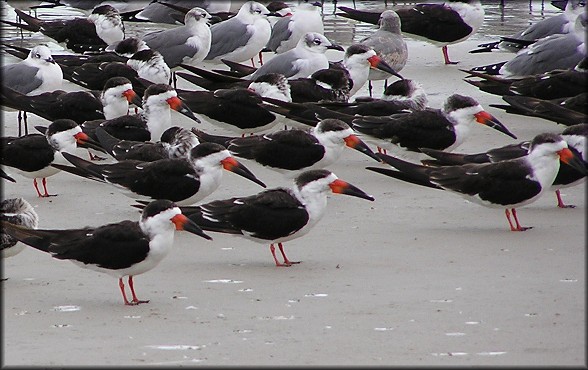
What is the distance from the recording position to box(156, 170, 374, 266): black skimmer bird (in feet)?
23.5

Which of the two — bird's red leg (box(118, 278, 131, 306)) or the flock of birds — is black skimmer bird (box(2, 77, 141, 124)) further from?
bird's red leg (box(118, 278, 131, 306))

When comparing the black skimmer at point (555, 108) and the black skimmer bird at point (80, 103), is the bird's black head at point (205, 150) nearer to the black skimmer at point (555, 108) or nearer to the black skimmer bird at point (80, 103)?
the black skimmer bird at point (80, 103)

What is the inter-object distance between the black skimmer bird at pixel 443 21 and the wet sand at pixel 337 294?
194 inches

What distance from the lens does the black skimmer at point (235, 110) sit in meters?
10.1

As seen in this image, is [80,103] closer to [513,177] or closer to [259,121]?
[259,121]

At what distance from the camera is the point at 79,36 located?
45.0 ft

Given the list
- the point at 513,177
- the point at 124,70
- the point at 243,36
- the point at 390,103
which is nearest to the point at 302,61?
the point at 124,70

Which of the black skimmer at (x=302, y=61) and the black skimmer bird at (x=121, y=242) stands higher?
the black skimmer bird at (x=121, y=242)

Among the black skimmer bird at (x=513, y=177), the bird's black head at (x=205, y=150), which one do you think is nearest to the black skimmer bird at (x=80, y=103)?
the bird's black head at (x=205, y=150)

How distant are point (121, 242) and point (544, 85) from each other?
5.42 metres

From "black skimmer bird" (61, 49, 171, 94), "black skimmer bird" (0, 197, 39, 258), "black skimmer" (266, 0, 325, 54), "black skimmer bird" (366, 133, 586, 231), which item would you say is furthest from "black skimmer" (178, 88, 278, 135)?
"black skimmer" (266, 0, 325, 54)

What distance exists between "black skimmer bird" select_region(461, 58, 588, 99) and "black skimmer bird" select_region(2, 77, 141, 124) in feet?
10.1

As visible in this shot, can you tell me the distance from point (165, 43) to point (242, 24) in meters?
0.92

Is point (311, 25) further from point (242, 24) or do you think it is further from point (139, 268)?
point (139, 268)
